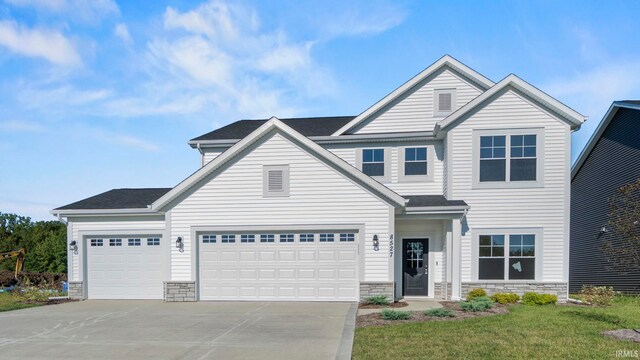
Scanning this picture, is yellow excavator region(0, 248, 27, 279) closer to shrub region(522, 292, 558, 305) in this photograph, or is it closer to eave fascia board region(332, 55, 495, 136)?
eave fascia board region(332, 55, 495, 136)

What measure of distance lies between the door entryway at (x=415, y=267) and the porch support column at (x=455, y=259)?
114 cm

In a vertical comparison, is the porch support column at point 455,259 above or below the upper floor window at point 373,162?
below

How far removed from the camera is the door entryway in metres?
14.9

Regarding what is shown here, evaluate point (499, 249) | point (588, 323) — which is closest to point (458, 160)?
point (499, 249)

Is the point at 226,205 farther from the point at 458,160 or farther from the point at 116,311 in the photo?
the point at 458,160

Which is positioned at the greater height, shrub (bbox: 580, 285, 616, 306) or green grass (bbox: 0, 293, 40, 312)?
shrub (bbox: 580, 285, 616, 306)

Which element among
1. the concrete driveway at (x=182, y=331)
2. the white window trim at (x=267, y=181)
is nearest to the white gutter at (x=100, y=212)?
the concrete driveway at (x=182, y=331)

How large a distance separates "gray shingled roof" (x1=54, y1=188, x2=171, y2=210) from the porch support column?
11.0m

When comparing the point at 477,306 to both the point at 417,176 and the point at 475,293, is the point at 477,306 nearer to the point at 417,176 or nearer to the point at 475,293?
the point at 475,293

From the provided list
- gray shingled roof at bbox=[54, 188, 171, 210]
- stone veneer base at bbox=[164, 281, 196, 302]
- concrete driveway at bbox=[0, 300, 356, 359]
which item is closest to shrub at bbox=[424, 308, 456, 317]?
concrete driveway at bbox=[0, 300, 356, 359]

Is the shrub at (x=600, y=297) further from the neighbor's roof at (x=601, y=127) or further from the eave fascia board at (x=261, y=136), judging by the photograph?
the neighbor's roof at (x=601, y=127)

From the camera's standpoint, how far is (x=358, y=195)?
13477 millimetres

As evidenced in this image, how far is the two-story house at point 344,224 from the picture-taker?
13.5 m

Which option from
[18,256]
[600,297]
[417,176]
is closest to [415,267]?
[417,176]
